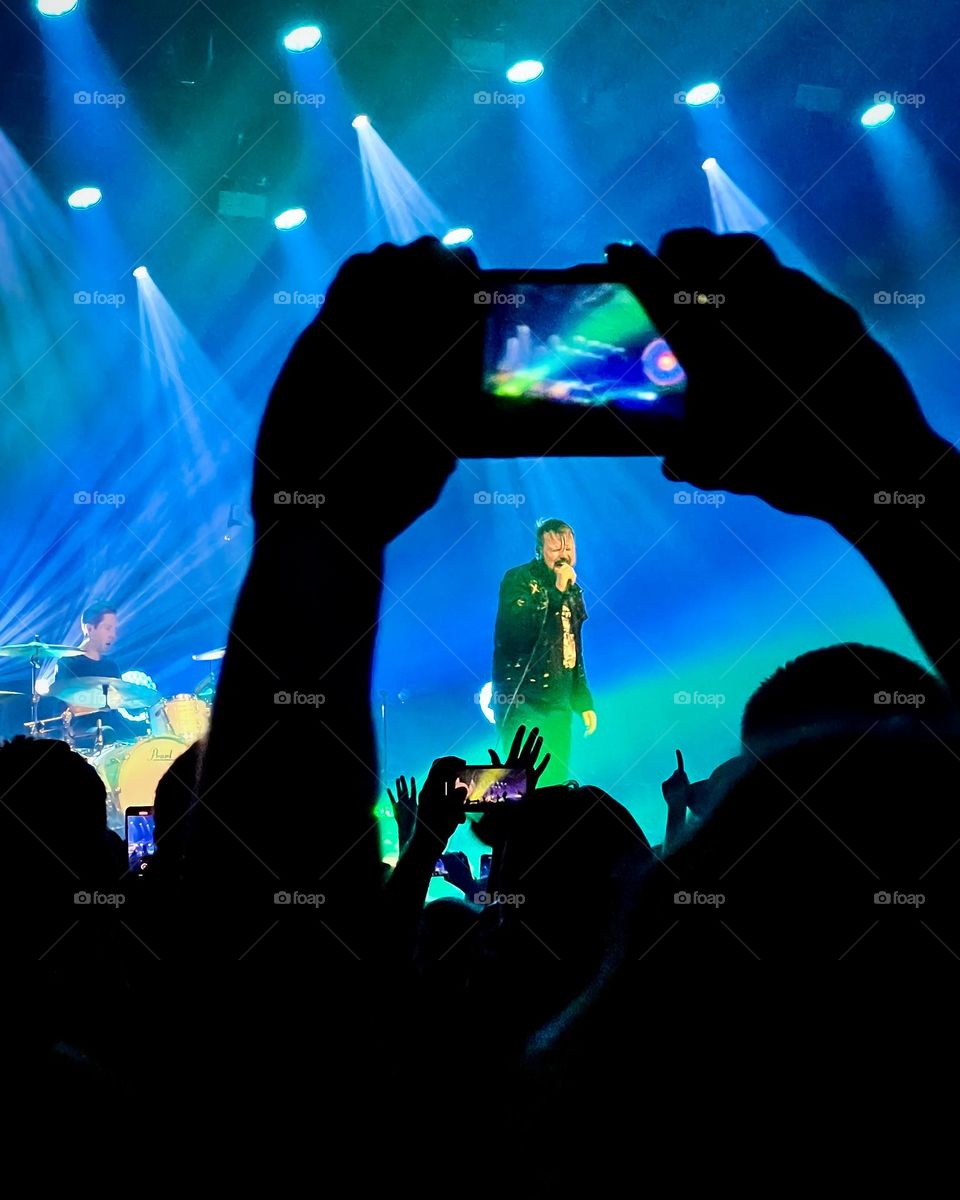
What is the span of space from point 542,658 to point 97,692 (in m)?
2.51

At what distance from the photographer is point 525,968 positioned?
1.46 m

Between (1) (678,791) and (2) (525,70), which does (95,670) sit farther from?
(1) (678,791)

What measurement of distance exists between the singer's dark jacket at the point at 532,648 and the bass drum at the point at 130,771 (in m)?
1.86

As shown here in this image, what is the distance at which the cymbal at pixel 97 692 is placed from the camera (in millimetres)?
5742

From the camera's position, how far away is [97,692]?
579 centimetres

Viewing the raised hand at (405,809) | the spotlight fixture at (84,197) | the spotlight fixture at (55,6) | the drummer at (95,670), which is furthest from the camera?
the spotlight fixture at (84,197)

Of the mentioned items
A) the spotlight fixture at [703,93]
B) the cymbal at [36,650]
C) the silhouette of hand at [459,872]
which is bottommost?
the silhouette of hand at [459,872]

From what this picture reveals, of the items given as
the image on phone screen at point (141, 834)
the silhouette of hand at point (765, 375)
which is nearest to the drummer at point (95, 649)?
the image on phone screen at point (141, 834)

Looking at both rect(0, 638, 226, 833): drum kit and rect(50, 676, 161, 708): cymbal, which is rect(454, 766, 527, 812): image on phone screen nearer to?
rect(0, 638, 226, 833): drum kit

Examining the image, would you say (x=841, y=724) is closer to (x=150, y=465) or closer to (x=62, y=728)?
(x=62, y=728)

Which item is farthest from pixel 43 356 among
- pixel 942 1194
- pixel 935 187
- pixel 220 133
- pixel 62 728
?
pixel 942 1194

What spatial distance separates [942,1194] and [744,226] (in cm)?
Result: 657

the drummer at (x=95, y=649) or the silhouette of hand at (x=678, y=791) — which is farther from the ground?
the drummer at (x=95, y=649)

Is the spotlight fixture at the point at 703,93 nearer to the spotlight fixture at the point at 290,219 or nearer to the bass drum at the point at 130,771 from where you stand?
the spotlight fixture at the point at 290,219
